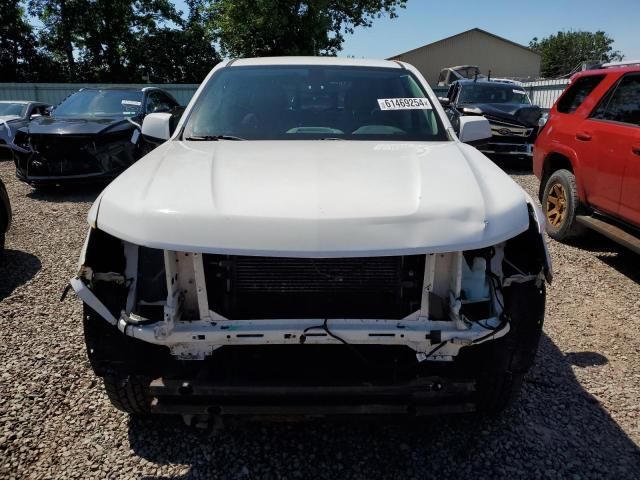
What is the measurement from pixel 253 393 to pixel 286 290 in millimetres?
424

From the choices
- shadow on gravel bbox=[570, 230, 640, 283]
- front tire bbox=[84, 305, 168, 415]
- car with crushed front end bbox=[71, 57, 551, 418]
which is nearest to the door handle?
shadow on gravel bbox=[570, 230, 640, 283]

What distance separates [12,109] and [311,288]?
1232cm

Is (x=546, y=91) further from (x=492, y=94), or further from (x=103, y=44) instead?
(x=103, y=44)

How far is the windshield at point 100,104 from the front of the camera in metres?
8.73

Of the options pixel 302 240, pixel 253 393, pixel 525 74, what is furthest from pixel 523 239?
pixel 525 74

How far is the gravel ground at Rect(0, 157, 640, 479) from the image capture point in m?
2.35

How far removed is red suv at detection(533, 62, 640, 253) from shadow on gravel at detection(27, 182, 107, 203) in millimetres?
6477

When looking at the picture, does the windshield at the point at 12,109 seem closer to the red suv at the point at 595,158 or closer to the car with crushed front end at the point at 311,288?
the red suv at the point at 595,158

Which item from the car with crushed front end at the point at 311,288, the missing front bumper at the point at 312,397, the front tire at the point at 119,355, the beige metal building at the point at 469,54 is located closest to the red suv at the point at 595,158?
the car with crushed front end at the point at 311,288

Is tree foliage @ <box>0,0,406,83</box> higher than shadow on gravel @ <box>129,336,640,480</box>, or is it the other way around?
tree foliage @ <box>0,0,406,83</box>

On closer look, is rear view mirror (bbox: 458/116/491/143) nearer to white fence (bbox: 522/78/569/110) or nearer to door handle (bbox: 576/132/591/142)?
door handle (bbox: 576/132/591/142)

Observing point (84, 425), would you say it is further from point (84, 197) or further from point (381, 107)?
point (84, 197)

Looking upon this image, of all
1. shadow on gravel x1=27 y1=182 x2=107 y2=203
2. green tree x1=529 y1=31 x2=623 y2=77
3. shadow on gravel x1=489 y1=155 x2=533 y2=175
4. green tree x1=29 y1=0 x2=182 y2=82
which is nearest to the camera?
shadow on gravel x1=27 y1=182 x2=107 y2=203

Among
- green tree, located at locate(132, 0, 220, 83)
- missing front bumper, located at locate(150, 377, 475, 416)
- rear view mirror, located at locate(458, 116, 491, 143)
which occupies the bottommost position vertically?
missing front bumper, located at locate(150, 377, 475, 416)
